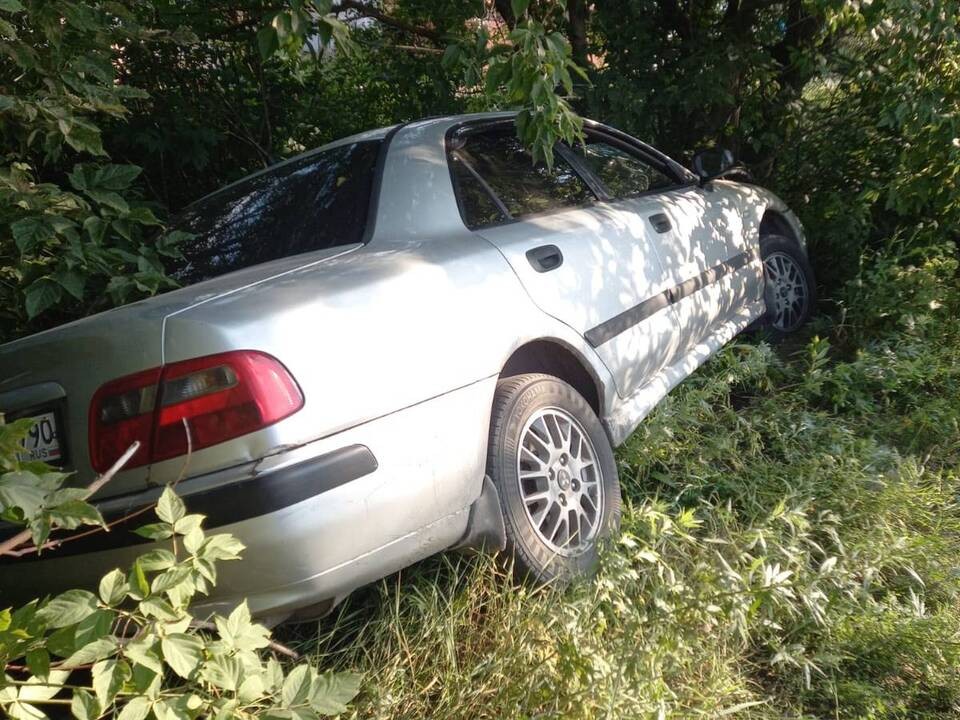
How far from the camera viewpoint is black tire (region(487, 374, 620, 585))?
2.61m

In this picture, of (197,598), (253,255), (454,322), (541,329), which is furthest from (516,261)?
(197,598)

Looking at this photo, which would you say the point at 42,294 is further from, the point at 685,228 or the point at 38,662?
the point at 685,228

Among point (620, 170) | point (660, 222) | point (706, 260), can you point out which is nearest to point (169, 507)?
point (660, 222)

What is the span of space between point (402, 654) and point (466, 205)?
1.51 m

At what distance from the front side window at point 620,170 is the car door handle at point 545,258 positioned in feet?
2.71

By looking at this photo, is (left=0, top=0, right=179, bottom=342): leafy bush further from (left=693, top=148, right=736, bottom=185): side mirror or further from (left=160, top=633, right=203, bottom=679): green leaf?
(left=693, top=148, right=736, bottom=185): side mirror

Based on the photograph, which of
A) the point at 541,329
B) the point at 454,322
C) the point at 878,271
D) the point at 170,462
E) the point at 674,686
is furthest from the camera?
the point at 878,271

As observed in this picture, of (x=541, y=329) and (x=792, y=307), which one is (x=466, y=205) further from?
(x=792, y=307)

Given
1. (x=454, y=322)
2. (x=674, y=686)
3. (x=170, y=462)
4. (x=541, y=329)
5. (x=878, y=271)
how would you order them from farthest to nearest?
(x=878, y=271) → (x=541, y=329) → (x=454, y=322) → (x=674, y=686) → (x=170, y=462)

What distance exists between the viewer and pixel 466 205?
3.02m

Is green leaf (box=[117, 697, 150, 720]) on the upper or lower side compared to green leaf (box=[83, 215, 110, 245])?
lower

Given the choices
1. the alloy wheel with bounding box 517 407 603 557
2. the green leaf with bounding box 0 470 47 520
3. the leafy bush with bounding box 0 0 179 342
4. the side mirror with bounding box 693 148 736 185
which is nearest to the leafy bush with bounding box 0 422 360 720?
the green leaf with bounding box 0 470 47 520

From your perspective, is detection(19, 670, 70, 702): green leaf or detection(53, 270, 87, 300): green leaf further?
detection(53, 270, 87, 300): green leaf

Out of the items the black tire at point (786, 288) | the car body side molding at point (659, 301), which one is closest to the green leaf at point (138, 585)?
the car body side molding at point (659, 301)
